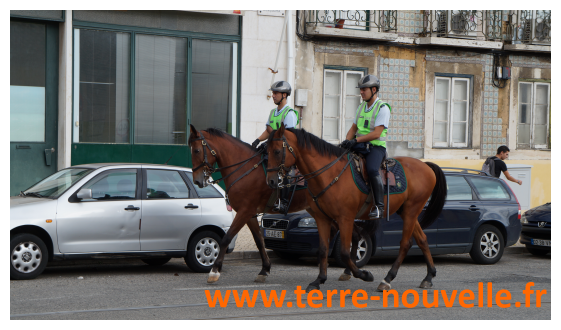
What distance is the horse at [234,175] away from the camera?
9.38 m

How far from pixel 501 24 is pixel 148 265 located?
14301 millimetres

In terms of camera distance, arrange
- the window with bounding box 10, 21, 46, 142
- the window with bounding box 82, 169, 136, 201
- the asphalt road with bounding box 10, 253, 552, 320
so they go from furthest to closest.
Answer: the window with bounding box 10, 21, 46, 142 → the window with bounding box 82, 169, 136, 201 → the asphalt road with bounding box 10, 253, 552, 320

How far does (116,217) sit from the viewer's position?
9906mm

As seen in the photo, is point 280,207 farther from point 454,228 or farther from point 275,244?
point 454,228

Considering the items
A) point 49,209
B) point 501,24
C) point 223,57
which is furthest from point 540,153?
point 49,209

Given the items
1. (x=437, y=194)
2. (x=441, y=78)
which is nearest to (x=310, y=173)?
(x=437, y=194)

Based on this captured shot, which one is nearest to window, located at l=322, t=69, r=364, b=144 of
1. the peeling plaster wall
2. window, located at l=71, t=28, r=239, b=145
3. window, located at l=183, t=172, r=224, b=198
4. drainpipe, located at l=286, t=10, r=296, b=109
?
drainpipe, located at l=286, t=10, r=296, b=109

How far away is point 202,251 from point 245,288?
5.62 ft

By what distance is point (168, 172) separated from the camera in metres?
10.7

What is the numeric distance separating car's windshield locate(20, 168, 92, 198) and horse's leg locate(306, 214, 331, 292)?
145 inches

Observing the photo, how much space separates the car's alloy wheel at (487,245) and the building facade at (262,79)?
7.33 m

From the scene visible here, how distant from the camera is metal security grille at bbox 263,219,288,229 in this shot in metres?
11.5

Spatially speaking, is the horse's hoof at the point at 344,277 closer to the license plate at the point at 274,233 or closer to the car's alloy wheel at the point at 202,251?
the license plate at the point at 274,233

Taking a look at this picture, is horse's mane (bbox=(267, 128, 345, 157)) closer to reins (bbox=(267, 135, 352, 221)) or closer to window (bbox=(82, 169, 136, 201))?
reins (bbox=(267, 135, 352, 221))
